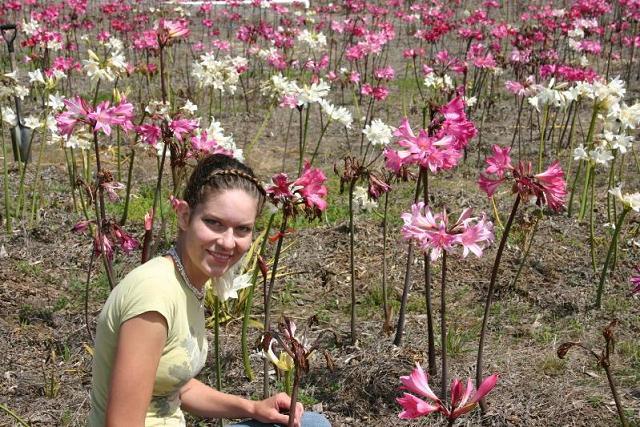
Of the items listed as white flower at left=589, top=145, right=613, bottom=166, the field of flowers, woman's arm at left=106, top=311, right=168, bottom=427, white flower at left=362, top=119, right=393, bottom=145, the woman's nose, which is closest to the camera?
woman's arm at left=106, top=311, right=168, bottom=427

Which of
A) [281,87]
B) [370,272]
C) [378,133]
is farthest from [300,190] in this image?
[281,87]

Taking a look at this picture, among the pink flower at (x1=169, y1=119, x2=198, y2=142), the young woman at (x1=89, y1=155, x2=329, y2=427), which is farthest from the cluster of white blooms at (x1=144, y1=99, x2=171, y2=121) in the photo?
the young woman at (x1=89, y1=155, x2=329, y2=427)

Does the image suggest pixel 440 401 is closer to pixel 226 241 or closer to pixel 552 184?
pixel 226 241

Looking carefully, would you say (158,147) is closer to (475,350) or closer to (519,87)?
(475,350)

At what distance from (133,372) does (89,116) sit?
60.6 inches

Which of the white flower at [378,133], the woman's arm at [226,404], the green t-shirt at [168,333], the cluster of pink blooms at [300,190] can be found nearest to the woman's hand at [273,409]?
the woman's arm at [226,404]

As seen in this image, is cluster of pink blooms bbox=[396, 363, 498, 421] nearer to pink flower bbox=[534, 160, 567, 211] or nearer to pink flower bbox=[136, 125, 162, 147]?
pink flower bbox=[534, 160, 567, 211]

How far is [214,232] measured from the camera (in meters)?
2.19

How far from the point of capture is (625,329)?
13.4 ft

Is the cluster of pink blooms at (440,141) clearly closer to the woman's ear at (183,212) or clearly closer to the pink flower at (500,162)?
the pink flower at (500,162)

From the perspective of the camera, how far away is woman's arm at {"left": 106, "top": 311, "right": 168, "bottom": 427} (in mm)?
1939

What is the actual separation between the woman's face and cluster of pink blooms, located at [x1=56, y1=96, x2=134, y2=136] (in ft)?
3.74

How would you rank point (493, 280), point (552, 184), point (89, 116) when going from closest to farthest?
point (552, 184)
point (493, 280)
point (89, 116)

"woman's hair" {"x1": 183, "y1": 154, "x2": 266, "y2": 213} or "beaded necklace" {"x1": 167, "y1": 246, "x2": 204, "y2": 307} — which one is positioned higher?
"woman's hair" {"x1": 183, "y1": 154, "x2": 266, "y2": 213}
